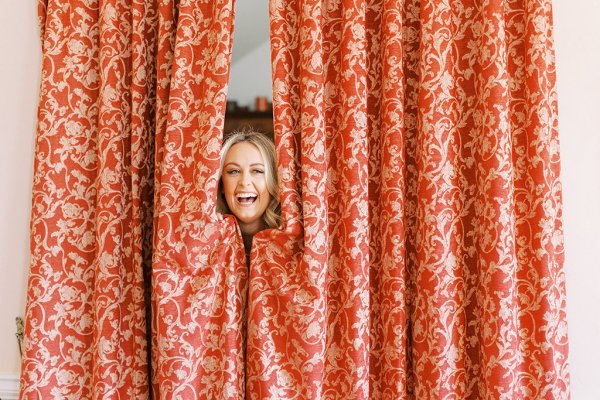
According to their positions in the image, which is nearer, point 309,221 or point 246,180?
point 309,221

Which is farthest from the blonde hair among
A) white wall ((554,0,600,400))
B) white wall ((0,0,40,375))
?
white wall ((554,0,600,400))

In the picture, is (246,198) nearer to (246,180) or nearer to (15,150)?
(246,180)

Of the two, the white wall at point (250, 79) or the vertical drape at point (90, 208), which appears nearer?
the vertical drape at point (90, 208)

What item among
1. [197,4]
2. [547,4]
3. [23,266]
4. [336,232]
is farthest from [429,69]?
[23,266]

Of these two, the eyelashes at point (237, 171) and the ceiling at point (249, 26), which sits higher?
the ceiling at point (249, 26)

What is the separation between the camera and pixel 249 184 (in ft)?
4.70

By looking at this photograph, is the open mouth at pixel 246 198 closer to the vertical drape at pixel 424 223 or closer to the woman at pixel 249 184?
the woman at pixel 249 184

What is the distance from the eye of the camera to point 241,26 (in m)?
1.50

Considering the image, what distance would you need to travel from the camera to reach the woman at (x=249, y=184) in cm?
144

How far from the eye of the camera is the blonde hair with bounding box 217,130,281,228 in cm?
144

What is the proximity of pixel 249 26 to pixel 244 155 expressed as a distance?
1.30ft

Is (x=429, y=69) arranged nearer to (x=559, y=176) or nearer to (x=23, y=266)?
(x=559, y=176)

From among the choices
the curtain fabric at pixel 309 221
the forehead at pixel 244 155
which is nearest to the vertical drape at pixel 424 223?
the curtain fabric at pixel 309 221

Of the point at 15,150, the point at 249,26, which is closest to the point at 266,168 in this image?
the point at 249,26
